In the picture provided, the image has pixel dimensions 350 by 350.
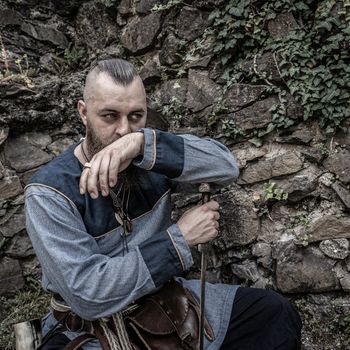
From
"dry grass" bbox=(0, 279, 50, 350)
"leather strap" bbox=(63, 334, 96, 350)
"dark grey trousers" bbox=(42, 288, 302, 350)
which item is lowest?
"dry grass" bbox=(0, 279, 50, 350)

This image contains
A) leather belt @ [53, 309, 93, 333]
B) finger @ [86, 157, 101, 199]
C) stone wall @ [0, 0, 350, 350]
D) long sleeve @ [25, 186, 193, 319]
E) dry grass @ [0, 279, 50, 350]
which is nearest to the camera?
finger @ [86, 157, 101, 199]

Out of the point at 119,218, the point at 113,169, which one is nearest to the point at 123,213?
the point at 119,218

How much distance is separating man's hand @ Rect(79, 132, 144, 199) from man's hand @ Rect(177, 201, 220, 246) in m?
0.46

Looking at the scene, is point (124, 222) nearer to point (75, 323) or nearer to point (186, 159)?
point (186, 159)

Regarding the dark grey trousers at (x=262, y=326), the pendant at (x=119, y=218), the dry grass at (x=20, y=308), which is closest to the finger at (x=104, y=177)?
the pendant at (x=119, y=218)

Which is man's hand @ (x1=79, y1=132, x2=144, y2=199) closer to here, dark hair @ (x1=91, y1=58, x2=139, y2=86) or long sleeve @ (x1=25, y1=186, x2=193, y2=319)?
long sleeve @ (x1=25, y1=186, x2=193, y2=319)

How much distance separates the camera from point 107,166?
164cm

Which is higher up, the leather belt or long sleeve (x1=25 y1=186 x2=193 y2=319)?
long sleeve (x1=25 y1=186 x2=193 y2=319)

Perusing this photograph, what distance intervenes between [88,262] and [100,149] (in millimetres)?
608

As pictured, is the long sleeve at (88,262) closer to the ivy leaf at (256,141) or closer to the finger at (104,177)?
the finger at (104,177)

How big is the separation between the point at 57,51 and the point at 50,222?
3.22m

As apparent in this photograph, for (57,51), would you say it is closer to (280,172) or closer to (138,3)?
(138,3)

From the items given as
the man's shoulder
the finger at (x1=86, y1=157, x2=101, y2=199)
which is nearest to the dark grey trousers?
the man's shoulder

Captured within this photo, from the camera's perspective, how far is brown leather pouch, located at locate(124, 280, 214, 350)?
6.58 ft
